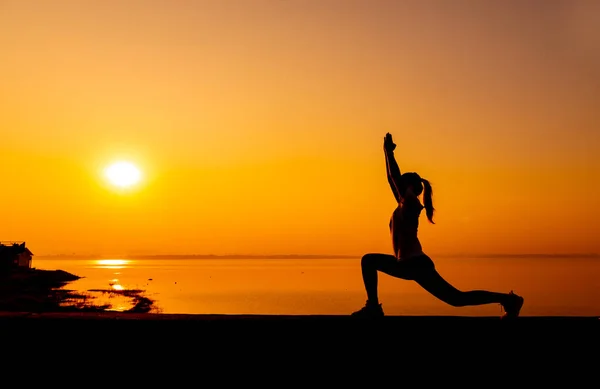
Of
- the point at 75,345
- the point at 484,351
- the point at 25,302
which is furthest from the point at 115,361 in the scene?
the point at 25,302

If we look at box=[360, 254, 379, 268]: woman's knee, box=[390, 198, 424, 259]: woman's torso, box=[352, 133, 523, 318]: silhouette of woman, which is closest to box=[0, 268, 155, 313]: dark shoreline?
box=[360, 254, 379, 268]: woman's knee

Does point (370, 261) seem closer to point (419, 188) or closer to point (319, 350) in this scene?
point (419, 188)

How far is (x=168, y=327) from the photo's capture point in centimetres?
636

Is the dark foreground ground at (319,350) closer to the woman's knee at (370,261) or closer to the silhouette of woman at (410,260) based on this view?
the silhouette of woman at (410,260)

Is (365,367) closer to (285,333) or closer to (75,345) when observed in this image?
(285,333)

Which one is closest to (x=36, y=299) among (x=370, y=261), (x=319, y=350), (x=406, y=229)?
(x=370, y=261)

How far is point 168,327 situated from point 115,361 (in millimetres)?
595

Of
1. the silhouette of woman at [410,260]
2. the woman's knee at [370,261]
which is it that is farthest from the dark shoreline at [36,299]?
the silhouette of woman at [410,260]

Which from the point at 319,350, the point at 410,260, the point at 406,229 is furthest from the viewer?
the point at 406,229

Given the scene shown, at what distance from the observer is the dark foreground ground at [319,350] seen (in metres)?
5.93

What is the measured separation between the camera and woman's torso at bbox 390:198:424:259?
24.3 feet

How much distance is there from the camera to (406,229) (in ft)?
24.4

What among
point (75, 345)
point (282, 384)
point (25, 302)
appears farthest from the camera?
point (25, 302)

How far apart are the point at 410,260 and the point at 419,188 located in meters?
0.98
